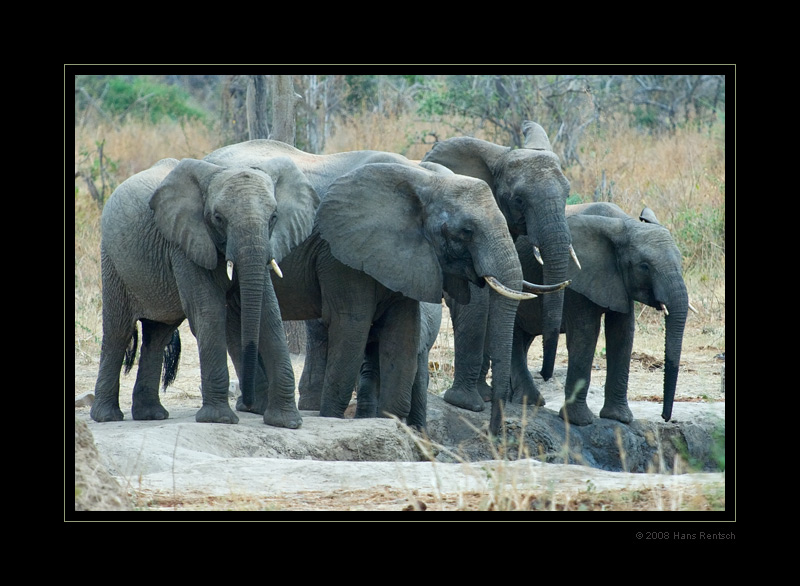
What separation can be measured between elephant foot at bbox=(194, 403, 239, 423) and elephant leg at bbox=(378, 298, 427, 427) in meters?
1.00

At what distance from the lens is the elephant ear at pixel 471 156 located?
9219 millimetres

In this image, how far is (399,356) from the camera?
8305mm

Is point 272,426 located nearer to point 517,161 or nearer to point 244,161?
point 244,161

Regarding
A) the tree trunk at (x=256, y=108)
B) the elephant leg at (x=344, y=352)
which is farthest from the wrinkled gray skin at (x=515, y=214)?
the tree trunk at (x=256, y=108)

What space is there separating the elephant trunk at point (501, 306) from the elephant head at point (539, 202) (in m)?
0.87

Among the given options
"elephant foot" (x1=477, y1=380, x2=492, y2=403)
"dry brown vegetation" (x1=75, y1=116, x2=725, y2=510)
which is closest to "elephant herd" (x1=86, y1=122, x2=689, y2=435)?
"elephant foot" (x1=477, y1=380, x2=492, y2=403)

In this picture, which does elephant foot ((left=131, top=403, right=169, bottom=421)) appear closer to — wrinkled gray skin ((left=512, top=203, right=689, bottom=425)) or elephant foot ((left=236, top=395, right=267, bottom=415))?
elephant foot ((left=236, top=395, right=267, bottom=415))

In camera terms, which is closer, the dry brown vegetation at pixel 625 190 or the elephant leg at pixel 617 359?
the elephant leg at pixel 617 359

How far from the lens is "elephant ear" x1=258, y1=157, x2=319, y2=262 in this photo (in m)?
7.90

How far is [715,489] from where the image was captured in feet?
19.0

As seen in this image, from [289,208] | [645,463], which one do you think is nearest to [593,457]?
[645,463]

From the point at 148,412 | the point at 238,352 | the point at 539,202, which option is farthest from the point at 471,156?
the point at 148,412

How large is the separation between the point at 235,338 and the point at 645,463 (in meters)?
3.19

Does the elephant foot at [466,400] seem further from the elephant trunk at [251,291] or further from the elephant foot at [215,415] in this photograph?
the elephant trunk at [251,291]
